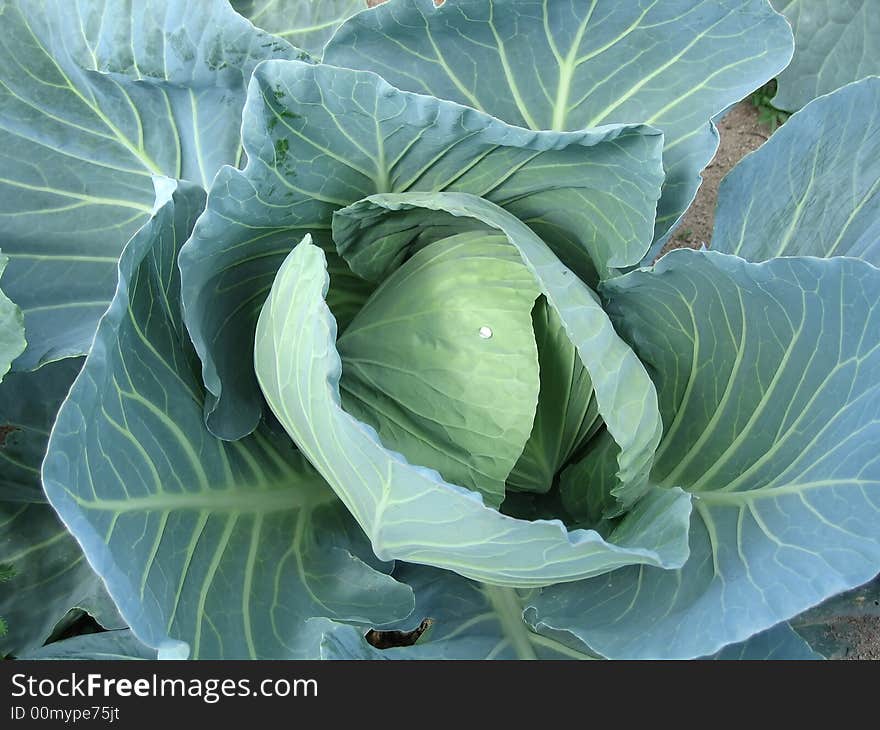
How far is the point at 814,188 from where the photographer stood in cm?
134

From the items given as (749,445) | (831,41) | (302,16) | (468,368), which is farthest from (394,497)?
(831,41)

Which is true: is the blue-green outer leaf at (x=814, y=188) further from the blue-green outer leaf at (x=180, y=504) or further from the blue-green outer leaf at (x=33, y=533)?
the blue-green outer leaf at (x=33, y=533)

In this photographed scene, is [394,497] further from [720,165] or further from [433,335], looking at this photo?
[720,165]

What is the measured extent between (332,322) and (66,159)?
0.69 meters

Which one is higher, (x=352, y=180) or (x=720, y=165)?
(x=352, y=180)

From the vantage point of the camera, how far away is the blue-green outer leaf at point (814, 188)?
128 cm

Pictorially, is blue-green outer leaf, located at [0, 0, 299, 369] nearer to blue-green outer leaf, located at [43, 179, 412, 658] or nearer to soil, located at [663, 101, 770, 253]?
blue-green outer leaf, located at [43, 179, 412, 658]

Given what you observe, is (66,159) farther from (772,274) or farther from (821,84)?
(821,84)

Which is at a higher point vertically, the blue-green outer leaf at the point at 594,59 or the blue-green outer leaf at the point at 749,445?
the blue-green outer leaf at the point at 594,59

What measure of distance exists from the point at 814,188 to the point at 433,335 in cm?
65

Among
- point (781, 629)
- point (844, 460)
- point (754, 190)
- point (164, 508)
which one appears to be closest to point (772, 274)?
point (844, 460)

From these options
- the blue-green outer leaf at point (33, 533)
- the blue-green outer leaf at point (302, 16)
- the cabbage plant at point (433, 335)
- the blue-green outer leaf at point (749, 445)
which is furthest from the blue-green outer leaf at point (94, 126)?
the blue-green outer leaf at point (749, 445)

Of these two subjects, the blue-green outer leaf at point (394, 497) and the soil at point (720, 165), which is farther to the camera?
the soil at point (720, 165)
